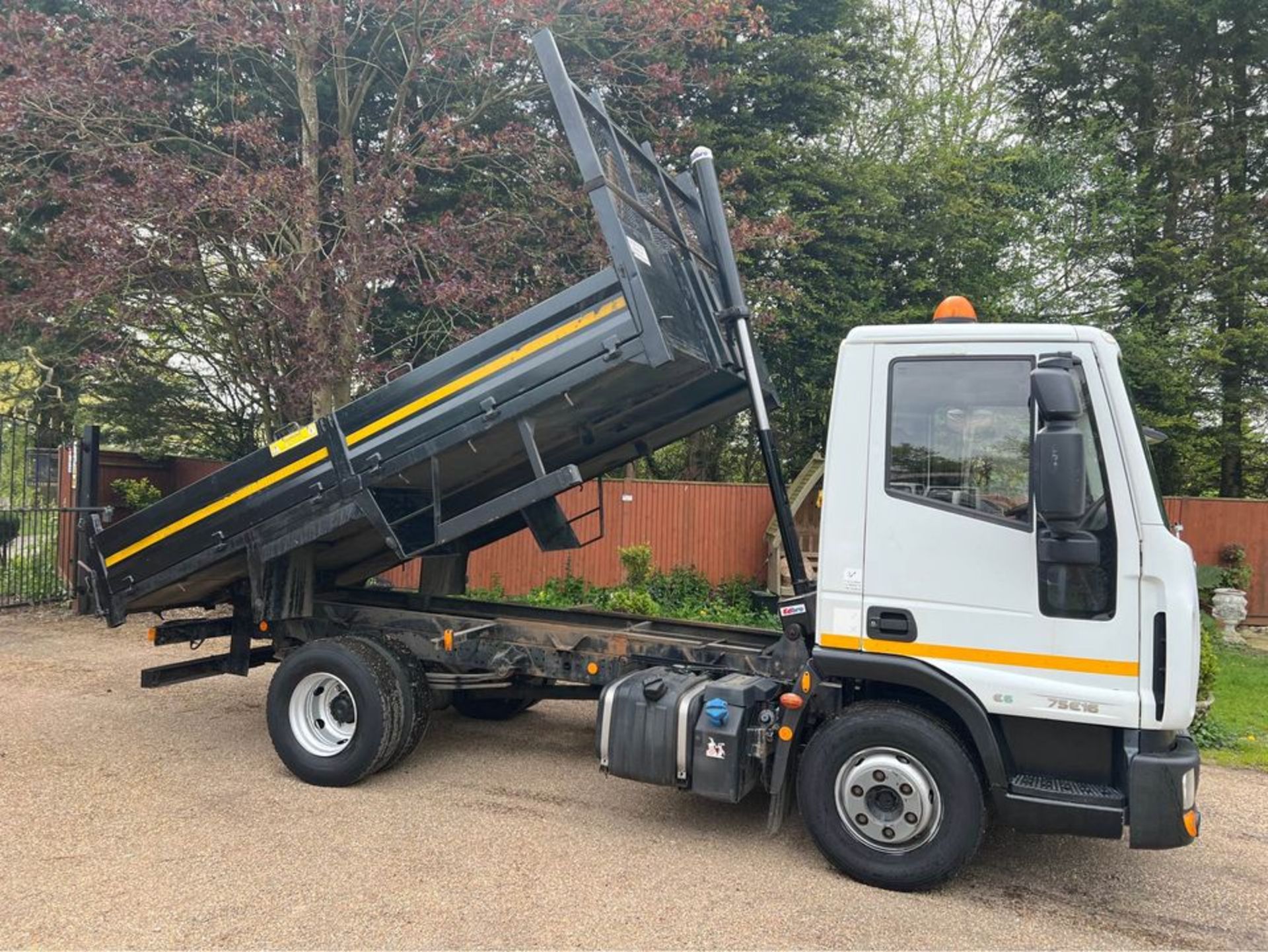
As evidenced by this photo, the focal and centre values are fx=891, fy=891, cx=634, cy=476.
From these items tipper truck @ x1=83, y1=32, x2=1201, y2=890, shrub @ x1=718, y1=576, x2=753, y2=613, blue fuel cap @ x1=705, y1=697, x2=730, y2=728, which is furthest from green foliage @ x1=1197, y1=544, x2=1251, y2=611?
blue fuel cap @ x1=705, y1=697, x2=730, y2=728

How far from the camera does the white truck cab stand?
3.52 meters

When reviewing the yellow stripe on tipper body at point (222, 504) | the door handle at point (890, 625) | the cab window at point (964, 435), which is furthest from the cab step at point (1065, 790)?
the yellow stripe on tipper body at point (222, 504)

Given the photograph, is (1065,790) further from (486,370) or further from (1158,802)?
(486,370)

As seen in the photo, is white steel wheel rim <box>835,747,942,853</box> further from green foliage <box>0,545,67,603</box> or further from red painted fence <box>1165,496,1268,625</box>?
red painted fence <box>1165,496,1268,625</box>

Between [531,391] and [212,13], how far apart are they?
24.5ft

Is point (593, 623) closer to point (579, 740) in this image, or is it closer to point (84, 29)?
point (579, 740)

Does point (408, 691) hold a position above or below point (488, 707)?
above

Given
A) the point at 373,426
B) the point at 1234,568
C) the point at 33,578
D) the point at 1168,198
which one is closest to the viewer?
the point at 373,426

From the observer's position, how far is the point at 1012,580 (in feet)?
12.3

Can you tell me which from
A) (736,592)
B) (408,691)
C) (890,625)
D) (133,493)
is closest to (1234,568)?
(736,592)

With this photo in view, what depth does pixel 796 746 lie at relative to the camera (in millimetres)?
4301

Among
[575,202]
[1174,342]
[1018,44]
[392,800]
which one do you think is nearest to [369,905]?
[392,800]

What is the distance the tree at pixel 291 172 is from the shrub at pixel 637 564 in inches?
139

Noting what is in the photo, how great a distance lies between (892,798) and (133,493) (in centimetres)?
1132
